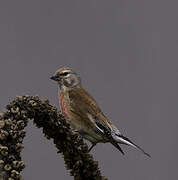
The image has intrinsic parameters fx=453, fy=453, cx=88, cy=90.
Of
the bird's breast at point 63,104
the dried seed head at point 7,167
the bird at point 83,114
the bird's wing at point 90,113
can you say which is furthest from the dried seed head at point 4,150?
the bird's breast at point 63,104

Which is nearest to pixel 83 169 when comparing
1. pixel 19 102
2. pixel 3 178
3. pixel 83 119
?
pixel 19 102

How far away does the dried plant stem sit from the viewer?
4.29 ft

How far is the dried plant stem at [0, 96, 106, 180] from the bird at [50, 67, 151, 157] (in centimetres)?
128

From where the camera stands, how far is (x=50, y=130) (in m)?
1.64

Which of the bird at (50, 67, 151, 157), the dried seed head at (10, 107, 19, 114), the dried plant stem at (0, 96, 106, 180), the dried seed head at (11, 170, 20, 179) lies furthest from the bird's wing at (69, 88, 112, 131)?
the dried seed head at (11, 170, 20, 179)

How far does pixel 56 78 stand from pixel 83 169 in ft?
6.96

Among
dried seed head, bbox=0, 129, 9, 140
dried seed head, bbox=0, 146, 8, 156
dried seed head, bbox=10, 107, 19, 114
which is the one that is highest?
dried seed head, bbox=10, 107, 19, 114

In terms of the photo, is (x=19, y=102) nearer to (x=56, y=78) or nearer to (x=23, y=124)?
(x=23, y=124)

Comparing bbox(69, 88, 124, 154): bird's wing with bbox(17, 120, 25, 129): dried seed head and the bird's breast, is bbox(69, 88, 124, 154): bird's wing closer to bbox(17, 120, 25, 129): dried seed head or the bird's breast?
the bird's breast

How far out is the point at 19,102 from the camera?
4.87 ft

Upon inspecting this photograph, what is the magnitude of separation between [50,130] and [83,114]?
178 centimetres

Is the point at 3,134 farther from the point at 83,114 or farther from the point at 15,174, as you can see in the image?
the point at 83,114

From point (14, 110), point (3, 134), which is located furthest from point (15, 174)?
point (14, 110)

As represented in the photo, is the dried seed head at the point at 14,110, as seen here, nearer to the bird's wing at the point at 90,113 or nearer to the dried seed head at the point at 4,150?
the dried seed head at the point at 4,150
